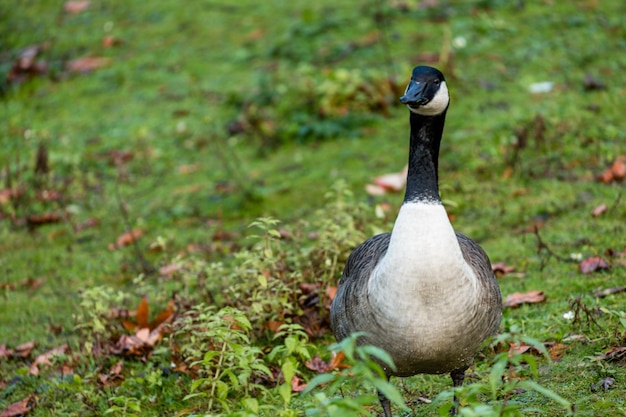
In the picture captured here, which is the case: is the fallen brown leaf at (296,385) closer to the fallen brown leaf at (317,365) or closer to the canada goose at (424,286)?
the fallen brown leaf at (317,365)

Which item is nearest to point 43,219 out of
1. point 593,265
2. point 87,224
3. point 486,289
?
point 87,224

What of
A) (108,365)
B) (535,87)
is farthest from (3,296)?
(535,87)

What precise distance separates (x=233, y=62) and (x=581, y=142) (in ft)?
16.9

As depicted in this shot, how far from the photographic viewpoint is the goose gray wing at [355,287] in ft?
12.2

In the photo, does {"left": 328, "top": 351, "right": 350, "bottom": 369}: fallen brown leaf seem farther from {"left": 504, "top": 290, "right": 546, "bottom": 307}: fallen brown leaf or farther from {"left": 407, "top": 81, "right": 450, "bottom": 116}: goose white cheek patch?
{"left": 407, "top": 81, "right": 450, "bottom": 116}: goose white cheek patch

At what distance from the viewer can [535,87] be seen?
29.1ft

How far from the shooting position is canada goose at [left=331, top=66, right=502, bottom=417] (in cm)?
341

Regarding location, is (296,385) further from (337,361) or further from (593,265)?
(593,265)

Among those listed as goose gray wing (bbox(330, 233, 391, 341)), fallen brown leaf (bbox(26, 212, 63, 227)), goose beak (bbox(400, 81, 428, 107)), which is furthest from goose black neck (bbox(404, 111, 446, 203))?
fallen brown leaf (bbox(26, 212, 63, 227))

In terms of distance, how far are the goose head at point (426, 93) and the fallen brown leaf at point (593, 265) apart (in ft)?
7.07

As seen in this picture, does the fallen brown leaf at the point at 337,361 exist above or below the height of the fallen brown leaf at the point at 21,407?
above

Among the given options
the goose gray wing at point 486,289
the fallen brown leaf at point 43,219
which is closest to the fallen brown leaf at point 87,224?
the fallen brown leaf at point 43,219

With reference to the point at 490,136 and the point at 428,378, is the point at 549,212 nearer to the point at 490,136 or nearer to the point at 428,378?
the point at 490,136

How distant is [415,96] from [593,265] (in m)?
2.38
